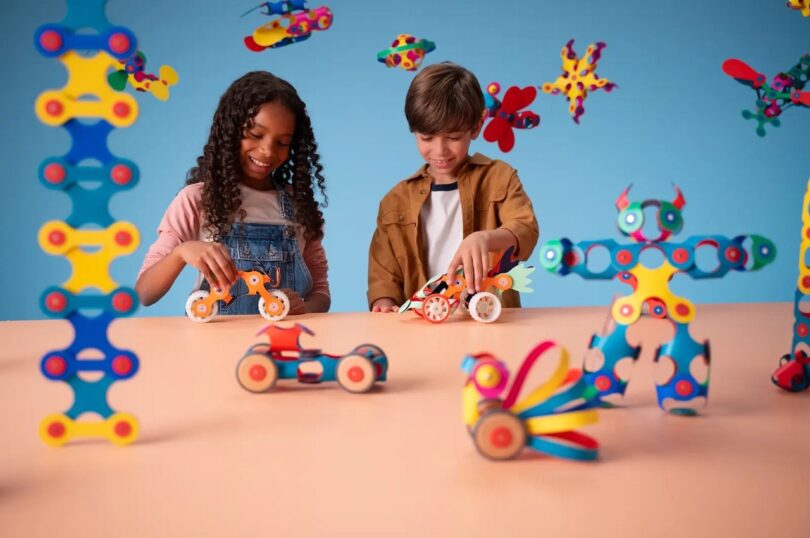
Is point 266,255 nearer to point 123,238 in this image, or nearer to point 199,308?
point 199,308

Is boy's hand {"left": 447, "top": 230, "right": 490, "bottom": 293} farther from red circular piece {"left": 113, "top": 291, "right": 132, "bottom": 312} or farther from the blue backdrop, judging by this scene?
the blue backdrop

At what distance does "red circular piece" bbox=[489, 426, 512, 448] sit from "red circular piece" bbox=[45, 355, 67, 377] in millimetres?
299

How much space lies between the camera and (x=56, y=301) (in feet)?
1.62

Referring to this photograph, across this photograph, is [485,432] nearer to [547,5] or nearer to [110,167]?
[110,167]

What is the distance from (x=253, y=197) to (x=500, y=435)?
123cm

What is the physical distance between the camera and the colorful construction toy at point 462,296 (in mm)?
1178

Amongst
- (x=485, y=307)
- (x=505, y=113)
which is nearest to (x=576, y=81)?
(x=505, y=113)

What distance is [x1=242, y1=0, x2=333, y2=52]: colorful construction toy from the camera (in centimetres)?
166

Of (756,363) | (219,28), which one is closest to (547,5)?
(219,28)

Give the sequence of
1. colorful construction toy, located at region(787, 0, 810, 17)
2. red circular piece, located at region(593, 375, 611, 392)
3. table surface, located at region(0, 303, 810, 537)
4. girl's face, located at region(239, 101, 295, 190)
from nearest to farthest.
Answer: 1. table surface, located at region(0, 303, 810, 537)
2. red circular piece, located at region(593, 375, 611, 392)
3. colorful construction toy, located at region(787, 0, 810, 17)
4. girl's face, located at region(239, 101, 295, 190)

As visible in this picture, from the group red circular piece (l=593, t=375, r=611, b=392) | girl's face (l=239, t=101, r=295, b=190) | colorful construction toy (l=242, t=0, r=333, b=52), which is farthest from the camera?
colorful construction toy (l=242, t=0, r=333, b=52)

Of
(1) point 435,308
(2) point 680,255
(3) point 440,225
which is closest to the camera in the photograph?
(2) point 680,255

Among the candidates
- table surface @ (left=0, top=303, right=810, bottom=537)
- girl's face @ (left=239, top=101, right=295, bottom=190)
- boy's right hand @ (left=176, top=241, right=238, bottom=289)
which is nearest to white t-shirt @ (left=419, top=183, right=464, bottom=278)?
girl's face @ (left=239, top=101, right=295, bottom=190)

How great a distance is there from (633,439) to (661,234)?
16cm
